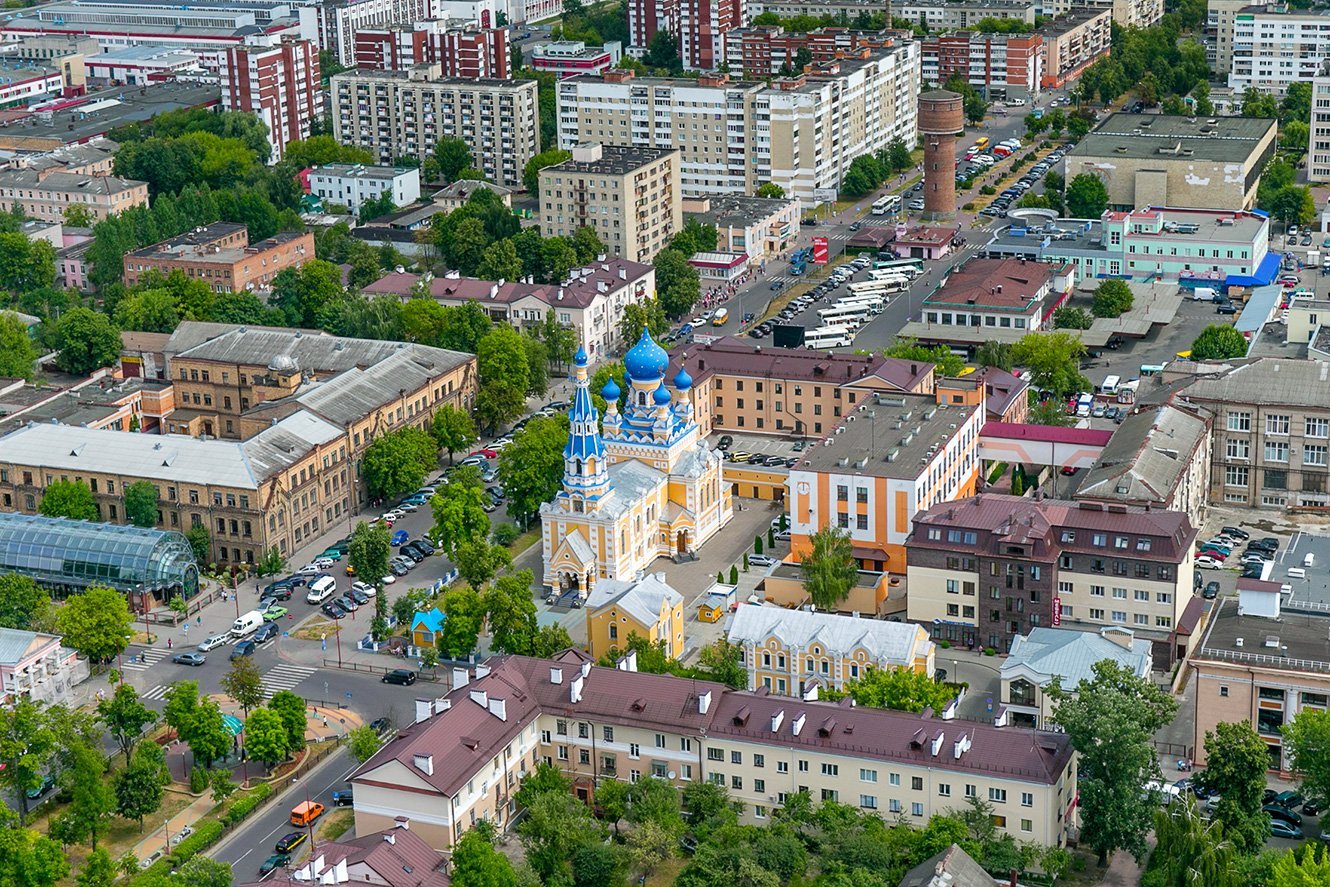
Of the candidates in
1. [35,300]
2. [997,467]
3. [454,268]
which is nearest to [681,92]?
[454,268]

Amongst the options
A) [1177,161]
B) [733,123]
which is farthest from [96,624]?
[1177,161]

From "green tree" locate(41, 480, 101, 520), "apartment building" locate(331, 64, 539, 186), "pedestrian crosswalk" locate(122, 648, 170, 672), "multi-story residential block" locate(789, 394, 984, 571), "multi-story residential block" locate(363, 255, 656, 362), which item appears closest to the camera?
"pedestrian crosswalk" locate(122, 648, 170, 672)

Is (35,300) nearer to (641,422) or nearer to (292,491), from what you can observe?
(292,491)

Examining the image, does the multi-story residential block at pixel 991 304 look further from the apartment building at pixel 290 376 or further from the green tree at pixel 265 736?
the green tree at pixel 265 736

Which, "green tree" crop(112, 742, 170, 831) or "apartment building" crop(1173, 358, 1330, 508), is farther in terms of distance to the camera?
"apartment building" crop(1173, 358, 1330, 508)

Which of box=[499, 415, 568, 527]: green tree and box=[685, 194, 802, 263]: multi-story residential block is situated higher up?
box=[685, 194, 802, 263]: multi-story residential block

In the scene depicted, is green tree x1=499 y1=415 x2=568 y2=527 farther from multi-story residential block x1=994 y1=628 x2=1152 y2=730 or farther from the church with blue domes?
multi-story residential block x1=994 y1=628 x2=1152 y2=730

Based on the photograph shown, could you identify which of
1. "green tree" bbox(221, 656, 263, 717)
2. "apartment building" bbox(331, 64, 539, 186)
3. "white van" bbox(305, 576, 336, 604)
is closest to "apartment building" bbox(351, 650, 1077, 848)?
"green tree" bbox(221, 656, 263, 717)
